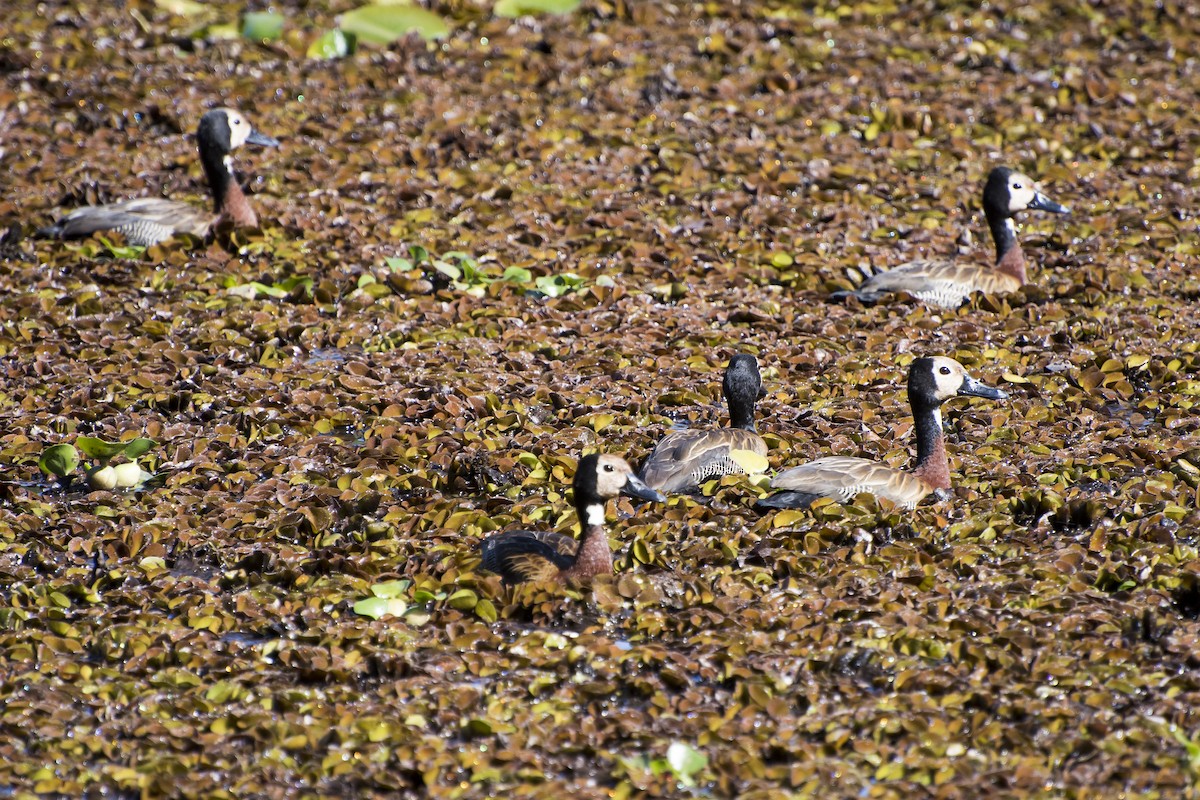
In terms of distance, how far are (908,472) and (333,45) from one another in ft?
27.5

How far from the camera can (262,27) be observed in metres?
14.0

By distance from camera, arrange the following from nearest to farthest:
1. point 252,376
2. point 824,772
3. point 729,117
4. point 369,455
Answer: point 824,772 → point 369,455 → point 252,376 → point 729,117

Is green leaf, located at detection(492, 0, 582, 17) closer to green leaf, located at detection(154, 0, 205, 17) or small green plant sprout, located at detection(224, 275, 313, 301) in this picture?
green leaf, located at detection(154, 0, 205, 17)

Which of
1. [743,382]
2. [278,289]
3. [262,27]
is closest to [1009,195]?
[743,382]

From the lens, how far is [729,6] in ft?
47.4

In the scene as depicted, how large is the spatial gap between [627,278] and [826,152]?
8.78 ft

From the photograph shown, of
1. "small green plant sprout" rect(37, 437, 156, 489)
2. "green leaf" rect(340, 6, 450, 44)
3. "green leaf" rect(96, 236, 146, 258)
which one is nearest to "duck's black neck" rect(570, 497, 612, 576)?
"small green plant sprout" rect(37, 437, 156, 489)

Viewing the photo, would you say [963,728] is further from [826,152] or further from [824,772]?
[826,152]

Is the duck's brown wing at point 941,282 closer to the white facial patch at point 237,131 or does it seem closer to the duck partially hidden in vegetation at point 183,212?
the duck partially hidden in vegetation at point 183,212

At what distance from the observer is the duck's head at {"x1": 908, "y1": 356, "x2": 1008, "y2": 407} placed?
7.41m

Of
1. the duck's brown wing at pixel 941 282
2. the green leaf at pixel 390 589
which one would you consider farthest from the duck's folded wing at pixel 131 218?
the green leaf at pixel 390 589

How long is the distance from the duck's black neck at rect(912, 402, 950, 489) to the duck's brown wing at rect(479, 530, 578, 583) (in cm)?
178

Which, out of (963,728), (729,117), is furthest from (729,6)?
(963,728)

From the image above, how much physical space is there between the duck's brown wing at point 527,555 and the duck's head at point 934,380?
1919mm
